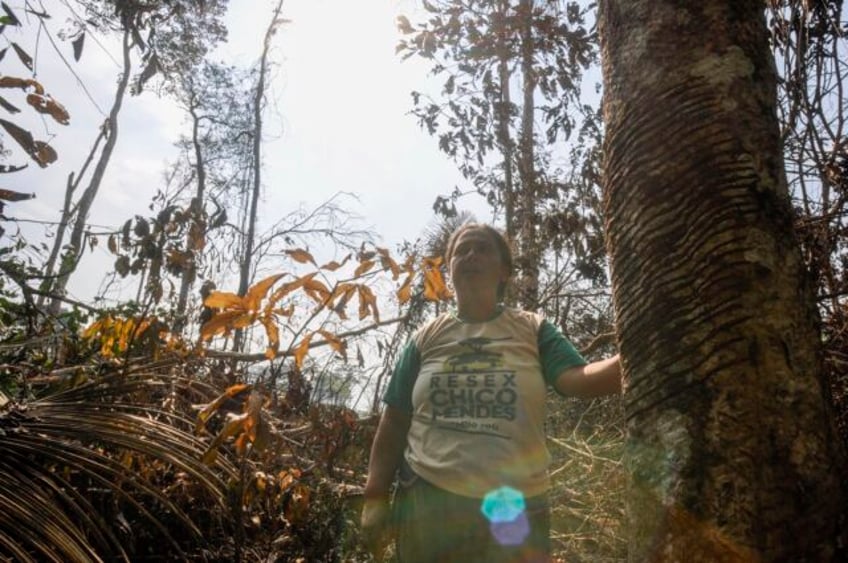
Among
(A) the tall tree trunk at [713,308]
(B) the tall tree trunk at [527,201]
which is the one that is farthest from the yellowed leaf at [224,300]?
(B) the tall tree trunk at [527,201]

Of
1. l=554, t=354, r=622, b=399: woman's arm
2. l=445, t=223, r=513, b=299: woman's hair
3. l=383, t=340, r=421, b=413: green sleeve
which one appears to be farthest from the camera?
l=445, t=223, r=513, b=299: woman's hair

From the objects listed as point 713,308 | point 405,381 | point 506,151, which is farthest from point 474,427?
point 506,151

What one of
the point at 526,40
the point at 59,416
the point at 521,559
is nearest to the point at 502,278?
the point at 521,559

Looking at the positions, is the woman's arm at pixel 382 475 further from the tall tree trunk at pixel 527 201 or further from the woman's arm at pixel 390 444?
the tall tree trunk at pixel 527 201

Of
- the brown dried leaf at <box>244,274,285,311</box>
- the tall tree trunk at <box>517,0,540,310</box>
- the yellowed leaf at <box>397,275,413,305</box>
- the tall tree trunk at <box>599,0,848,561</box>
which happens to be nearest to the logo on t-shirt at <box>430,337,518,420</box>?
the yellowed leaf at <box>397,275,413,305</box>

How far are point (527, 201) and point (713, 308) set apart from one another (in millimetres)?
5492

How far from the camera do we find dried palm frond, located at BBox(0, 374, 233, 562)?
144 centimetres

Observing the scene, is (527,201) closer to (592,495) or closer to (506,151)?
(506,151)

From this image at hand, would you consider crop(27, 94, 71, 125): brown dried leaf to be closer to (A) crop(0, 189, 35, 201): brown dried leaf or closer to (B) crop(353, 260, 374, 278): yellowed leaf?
(A) crop(0, 189, 35, 201): brown dried leaf

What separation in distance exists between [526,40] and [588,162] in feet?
4.60

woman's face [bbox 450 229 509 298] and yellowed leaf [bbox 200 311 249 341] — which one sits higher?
woman's face [bbox 450 229 509 298]

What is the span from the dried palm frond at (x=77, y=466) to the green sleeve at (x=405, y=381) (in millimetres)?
675

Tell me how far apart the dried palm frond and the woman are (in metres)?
0.68

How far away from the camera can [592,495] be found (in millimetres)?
3291
